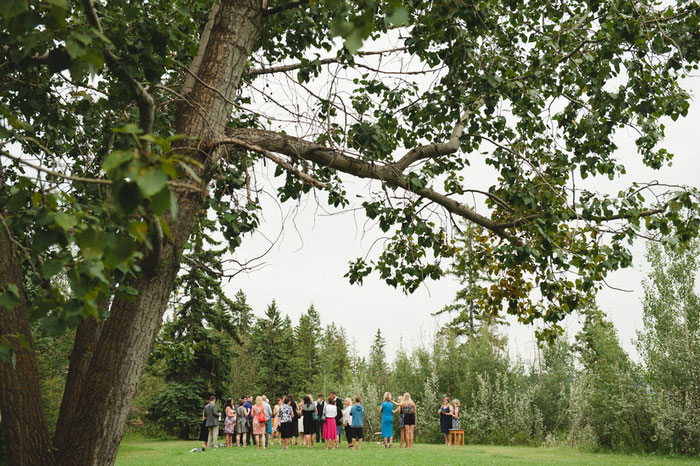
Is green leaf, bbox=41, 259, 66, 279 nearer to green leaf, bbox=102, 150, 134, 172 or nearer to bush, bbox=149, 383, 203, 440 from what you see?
green leaf, bbox=102, 150, 134, 172

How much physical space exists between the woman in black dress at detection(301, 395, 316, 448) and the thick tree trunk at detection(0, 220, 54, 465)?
14868 millimetres

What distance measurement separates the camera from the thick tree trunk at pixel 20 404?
12.8 ft

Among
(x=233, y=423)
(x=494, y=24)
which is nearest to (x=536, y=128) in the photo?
(x=494, y=24)

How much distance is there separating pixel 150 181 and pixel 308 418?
60.9 feet

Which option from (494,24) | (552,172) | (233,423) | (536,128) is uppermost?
(494,24)

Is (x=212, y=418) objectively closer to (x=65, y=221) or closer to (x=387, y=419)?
(x=387, y=419)

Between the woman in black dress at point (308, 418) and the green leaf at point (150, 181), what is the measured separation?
690 inches

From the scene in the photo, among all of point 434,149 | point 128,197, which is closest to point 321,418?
point 434,149

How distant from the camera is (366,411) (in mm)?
26594

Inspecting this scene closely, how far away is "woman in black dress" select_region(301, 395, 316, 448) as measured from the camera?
18.7 meters

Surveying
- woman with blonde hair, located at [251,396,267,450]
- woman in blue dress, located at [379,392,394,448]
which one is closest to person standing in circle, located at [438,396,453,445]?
woman in blue dress, located at [379,392,394,448]

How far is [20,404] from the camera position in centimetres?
399

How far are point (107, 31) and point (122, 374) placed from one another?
7.22 ft

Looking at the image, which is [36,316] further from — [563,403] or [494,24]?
[563,403]
